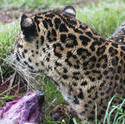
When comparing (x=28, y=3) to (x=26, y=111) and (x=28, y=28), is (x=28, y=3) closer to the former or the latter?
(x=28, y=28)

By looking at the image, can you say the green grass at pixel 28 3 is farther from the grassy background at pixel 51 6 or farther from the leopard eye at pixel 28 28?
the leopard eye at pixel 28 28

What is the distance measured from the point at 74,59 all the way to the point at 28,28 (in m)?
0.59

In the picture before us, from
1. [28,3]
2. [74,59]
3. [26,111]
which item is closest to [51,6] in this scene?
[28,3]

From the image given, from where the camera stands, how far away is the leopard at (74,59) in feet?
10.9

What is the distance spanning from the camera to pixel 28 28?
10.6ft

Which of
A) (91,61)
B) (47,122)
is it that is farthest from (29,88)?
(91,61)

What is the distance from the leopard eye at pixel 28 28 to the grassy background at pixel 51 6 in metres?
1.04

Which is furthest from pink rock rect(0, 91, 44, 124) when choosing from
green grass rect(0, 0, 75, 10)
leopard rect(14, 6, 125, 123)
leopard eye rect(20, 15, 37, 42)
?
green grass rect(0, 0, 75, 10)

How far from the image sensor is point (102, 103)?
3436 mm

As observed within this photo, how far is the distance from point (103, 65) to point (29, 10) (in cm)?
614

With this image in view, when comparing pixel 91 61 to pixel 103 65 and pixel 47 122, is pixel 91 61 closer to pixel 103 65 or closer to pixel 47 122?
pixel 103 65

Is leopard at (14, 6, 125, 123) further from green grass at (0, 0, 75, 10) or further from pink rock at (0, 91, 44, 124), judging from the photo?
green grass at (0, 0, 75, 10)

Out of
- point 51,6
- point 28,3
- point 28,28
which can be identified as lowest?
point 28,28

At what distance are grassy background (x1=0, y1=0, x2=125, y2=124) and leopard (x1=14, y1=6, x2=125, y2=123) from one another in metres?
0.31
